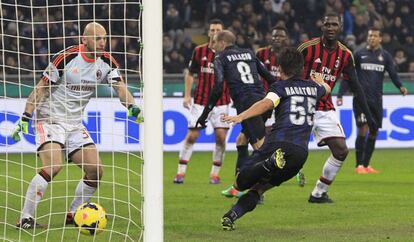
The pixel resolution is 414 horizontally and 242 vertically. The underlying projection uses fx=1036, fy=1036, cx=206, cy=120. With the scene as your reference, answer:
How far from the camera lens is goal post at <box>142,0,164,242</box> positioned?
7398 millimetres

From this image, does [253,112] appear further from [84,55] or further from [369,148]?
[369,148]

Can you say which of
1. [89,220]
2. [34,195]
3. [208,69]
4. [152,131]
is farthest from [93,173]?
[208,69]

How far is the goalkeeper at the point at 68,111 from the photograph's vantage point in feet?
32.0

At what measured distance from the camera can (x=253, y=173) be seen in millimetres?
9438

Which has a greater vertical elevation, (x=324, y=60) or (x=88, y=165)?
(x=324, y=60)

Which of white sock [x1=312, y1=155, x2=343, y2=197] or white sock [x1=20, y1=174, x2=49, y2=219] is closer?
white sock [x1=20, y1=174, x2=49, y2=219]

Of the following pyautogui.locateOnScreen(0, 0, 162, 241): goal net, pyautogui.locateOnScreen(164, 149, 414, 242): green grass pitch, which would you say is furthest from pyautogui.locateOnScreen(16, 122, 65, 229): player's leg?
pyautogui.locateOnScreen(164, 149, 414, 242): green grass pitch

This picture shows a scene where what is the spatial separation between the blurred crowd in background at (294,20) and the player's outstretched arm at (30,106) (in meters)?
13.1

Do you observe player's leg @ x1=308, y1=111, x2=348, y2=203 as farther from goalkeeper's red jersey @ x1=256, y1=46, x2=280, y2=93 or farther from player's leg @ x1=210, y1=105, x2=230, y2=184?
player's leg @ x1=210, y1=105, x2=230, y2=184

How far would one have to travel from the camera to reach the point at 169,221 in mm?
10422

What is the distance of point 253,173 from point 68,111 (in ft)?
6.43

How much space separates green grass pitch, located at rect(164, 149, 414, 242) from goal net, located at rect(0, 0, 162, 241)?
20.5 inches

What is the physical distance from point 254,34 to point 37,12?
8508 mm

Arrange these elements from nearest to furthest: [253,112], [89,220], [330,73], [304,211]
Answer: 1. [89,220]
2. [253,112]
3. [304,211]
4. [330,73]
